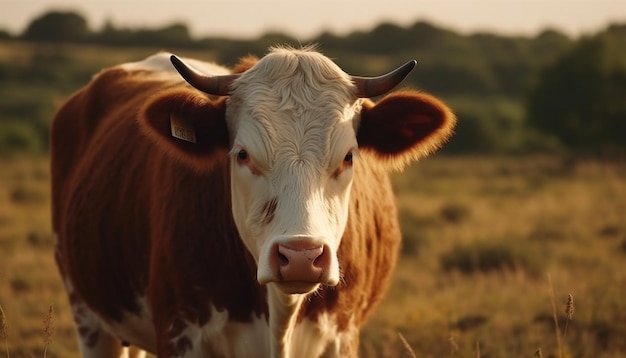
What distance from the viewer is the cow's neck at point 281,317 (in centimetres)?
473

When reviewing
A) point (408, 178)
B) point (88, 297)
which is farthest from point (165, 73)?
point (408, 178)

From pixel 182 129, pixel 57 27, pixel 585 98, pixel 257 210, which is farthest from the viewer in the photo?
pixel 57 27

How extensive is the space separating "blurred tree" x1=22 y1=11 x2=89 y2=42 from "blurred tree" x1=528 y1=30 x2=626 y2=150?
29382 mm

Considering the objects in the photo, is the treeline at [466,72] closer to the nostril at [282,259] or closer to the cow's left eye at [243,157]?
the cow's left eye at [243,157]

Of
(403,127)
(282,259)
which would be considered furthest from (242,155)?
(403,127)

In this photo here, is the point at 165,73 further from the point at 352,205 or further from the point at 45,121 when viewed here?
the point at 45,121

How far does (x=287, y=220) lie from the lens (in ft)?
13.6

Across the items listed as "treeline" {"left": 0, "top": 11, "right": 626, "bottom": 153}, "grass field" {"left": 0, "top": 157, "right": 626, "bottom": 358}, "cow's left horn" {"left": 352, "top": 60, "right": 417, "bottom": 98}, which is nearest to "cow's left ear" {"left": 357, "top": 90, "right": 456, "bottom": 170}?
"cow's left horn" {"left": 352, "top": 60, "right": 417, "bottom": 98}

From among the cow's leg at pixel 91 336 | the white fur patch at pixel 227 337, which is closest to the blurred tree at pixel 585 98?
the cow's leg at pixel 91 336

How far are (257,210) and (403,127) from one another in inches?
34.2

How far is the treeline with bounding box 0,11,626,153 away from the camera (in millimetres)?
42438

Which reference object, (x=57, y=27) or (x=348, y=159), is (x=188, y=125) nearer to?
(x=348, y=159)

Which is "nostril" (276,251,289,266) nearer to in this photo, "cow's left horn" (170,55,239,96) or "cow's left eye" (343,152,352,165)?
"cow's left eye" (343,152,352,165)

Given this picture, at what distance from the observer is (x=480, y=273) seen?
12.6 m
